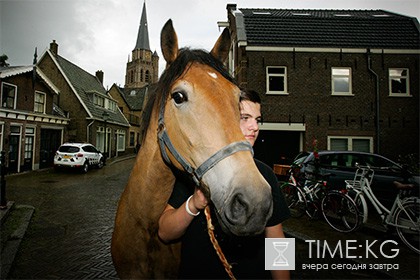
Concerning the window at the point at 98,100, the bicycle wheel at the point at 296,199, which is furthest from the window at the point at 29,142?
the bicycle wheel at the point at 296,199

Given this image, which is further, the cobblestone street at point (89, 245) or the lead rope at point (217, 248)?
the cobblestone street at point (89, 245)

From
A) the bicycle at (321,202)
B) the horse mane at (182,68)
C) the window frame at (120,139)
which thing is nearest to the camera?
the horse mane at (182,68)

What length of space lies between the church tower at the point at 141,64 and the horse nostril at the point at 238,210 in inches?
2561

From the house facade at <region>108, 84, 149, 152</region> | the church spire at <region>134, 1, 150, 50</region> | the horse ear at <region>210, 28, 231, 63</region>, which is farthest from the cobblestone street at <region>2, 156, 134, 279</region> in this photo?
the church spire at <region>134, 1, 150, 50</region>

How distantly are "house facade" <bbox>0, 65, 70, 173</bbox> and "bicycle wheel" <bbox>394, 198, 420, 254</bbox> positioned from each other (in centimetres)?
1761

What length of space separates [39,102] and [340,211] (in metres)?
19.7

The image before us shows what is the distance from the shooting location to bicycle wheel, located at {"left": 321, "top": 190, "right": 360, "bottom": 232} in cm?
545

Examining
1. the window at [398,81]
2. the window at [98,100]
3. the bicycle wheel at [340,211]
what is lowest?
the bicycle wheel at [340,211]

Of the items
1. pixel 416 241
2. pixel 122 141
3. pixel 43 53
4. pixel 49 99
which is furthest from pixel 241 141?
pixel 122 141

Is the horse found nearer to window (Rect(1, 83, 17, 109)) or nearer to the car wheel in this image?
the car wheel

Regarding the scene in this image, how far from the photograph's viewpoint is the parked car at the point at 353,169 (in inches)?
262

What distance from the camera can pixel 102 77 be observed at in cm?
3216

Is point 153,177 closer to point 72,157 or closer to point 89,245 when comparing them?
point 89,245

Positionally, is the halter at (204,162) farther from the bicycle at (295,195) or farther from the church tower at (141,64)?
the church tower at (141,64)
